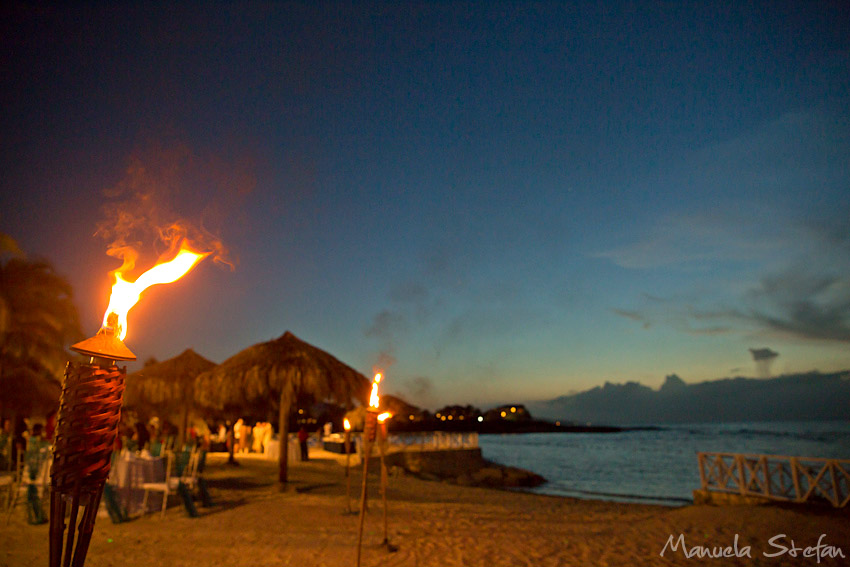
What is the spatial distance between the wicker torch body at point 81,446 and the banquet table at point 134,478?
773 centimetres

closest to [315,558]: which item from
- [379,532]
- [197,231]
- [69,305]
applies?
[379,532]

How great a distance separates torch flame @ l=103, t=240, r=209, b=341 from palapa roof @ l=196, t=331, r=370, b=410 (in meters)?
8.64

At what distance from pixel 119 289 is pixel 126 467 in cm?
763

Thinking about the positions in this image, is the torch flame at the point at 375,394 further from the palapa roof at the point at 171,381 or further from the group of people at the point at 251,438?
the group of people at the point at 251,438

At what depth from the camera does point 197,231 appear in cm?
377

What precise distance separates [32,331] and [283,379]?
14084 millimetres

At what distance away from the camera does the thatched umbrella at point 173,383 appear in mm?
15492

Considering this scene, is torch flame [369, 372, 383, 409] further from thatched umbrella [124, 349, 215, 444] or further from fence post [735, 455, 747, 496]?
thatched umbrella [124, 349, 215, 444]

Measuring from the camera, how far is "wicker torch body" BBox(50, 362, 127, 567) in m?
1.77

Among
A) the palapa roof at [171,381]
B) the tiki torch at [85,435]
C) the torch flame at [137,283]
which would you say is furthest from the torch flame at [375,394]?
the palapa roof at [171,381]

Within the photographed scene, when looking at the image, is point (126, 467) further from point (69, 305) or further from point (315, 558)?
point (69, 305)
